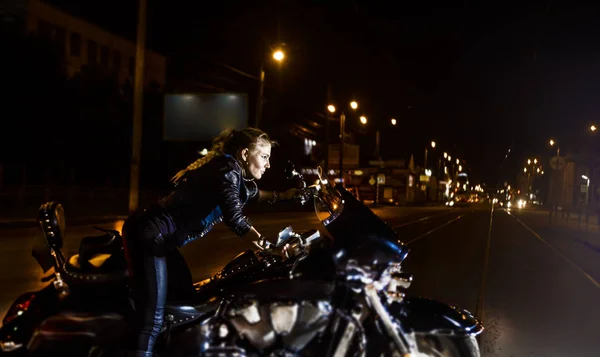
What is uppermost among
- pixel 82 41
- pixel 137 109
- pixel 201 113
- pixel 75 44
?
pixel 82 41

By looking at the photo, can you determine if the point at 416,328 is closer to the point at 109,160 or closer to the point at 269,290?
the point at 269,290

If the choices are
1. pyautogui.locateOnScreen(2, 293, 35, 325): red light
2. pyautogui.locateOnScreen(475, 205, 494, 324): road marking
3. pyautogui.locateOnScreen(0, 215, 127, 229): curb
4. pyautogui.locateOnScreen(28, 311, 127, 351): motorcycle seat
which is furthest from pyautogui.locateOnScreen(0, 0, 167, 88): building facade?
pyautogui.locateOnScreen(28, 311, 127, 351): motorcycle seat

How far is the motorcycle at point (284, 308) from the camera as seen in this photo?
3209mm

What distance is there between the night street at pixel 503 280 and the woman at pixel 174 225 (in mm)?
3673

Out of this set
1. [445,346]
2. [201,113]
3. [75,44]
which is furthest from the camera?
[75,44]

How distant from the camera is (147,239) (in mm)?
3428

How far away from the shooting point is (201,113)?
3566 cm

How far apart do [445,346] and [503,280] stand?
817 cm

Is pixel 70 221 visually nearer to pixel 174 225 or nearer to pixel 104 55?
pixel 174 225

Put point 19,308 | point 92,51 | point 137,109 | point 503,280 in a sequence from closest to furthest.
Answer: point 19,308 → point 503,280 → point 137,109 → point 92,51

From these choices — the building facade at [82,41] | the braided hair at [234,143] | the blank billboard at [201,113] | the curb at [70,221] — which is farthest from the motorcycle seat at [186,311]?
the building facade at [82,41]

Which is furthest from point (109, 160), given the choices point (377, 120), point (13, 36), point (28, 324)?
point (377, 120)

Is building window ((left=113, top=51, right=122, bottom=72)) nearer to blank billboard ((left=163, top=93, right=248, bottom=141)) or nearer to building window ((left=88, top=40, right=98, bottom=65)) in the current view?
building window ((left=88, top=40, right=98, bottom=65))

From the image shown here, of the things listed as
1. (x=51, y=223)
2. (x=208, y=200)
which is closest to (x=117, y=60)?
(x=51, y=223)
